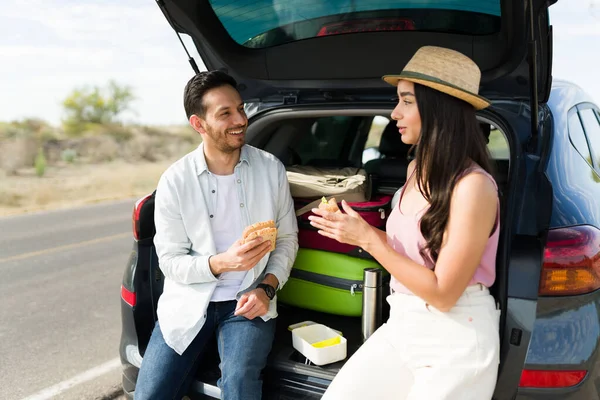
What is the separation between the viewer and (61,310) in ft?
15.1

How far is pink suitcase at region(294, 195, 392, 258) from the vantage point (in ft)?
8.88

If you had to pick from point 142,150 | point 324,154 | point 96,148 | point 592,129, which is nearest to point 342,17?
point 592,129

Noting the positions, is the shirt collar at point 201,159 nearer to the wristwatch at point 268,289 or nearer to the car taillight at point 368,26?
the wristwatch at point 268,289

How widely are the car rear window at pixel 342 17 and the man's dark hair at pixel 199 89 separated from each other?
1.46 ft

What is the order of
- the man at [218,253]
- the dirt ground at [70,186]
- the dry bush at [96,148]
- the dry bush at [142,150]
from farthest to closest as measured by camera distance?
the dry bush at [142,150] → the dry bush at [96,148] → the dirt ground at [70,186] → the man at [218,253]

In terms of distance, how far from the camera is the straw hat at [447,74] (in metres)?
1.90

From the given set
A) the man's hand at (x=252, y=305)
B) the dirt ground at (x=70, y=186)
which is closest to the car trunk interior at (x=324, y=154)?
the man's hand at (x=252, y=305)

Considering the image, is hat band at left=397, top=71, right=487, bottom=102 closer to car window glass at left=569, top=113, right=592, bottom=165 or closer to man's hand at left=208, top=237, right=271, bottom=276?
car window glass at left=569, top=113, right=592, bottom=165

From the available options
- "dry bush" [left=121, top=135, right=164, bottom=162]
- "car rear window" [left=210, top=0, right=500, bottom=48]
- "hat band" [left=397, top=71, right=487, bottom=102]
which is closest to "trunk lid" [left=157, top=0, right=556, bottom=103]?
"car rear window" [left=210, top=0, right=500, bottom=48]

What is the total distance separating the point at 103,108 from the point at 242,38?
31.7 meters

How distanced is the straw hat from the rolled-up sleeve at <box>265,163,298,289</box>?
854 mm

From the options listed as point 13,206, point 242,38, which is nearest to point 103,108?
point 13,206

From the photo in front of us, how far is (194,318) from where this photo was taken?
2.33 m

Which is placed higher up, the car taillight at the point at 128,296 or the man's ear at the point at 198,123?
the man's ear at the point at 198,123
